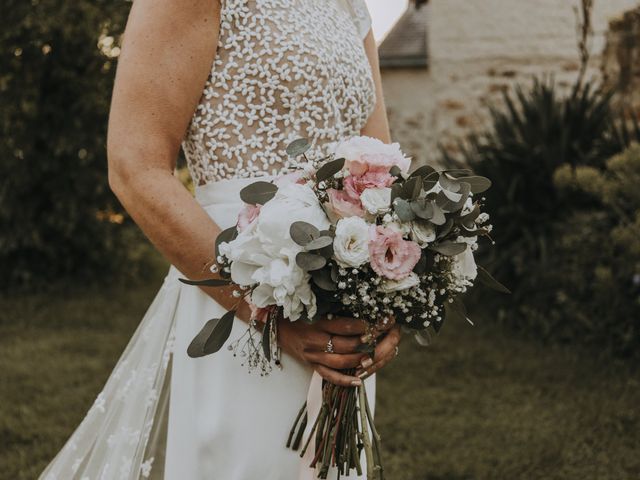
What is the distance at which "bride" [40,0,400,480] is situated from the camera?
1624 mm

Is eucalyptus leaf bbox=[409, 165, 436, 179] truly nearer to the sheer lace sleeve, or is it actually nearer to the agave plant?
the sheer lace sleeve

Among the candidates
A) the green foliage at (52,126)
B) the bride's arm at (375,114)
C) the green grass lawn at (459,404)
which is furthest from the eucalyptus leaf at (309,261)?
the green foliage at (52,126)

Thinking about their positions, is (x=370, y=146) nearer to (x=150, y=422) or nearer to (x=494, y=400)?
(x=150, y=422)

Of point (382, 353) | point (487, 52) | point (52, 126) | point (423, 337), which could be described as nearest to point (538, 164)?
point (487, 52)

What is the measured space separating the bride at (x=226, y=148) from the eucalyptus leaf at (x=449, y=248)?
0.79 feet

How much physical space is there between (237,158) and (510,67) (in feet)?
26.4

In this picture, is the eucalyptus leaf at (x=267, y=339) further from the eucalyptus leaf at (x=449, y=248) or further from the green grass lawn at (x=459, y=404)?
the green grass lawn at (x=459, y=404)

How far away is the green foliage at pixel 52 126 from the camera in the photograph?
7707 mm

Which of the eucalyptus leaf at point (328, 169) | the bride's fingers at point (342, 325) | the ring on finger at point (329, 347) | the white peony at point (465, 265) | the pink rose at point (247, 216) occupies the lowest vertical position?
the ring on finger at point (329, 347)

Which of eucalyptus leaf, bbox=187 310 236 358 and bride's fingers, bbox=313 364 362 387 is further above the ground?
eucalyptus leaf, bbox=187 310 236 358

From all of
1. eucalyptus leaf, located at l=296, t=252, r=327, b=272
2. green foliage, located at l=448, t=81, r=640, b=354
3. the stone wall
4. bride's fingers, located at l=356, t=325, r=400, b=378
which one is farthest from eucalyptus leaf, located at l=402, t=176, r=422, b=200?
the stone wall

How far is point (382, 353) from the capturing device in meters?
1.68

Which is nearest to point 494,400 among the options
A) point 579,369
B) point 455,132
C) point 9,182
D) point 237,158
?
point 579,369

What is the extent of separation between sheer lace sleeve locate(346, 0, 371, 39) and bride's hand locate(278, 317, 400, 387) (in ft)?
3.29
